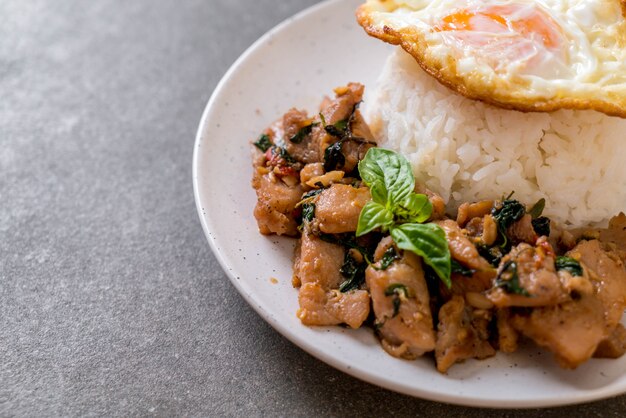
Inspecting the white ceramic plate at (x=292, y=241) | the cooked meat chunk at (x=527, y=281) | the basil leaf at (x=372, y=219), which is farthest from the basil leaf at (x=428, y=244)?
the white ceramic plate at (x=292, y=241)

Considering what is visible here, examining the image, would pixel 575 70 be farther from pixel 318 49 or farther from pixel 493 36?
pixel 318 49

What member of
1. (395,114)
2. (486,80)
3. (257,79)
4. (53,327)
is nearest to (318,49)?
(257,79)

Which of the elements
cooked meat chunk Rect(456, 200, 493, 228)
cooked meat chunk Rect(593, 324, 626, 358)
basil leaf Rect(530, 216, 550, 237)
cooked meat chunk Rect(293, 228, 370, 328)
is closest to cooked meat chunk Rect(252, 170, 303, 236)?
cooked meat chunk Rect(293, 228, 370, 328)

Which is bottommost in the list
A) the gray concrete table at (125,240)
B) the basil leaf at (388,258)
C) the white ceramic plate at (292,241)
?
the gray concrete table at (125,240)

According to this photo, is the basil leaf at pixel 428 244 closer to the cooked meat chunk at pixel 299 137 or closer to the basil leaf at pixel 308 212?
the basil leaf at pixel 308 212

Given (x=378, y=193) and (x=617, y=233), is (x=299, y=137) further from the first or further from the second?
Answer: (x=617, y=233)

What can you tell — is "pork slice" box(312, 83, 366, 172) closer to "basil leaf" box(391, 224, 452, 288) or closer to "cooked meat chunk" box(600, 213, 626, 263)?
"basil leaf" box(391, 224, 452, 288)

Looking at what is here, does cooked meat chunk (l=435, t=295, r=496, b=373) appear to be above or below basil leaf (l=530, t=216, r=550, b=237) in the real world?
below

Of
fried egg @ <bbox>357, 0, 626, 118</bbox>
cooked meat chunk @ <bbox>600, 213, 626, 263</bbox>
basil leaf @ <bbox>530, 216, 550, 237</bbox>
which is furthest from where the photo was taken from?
cooked meat chunk @ <bbox>600, 213, 626, 263</bbox>
